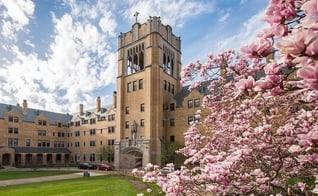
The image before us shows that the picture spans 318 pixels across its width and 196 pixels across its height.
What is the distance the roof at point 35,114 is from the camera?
49.8m

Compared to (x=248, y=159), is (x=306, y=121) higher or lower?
higher

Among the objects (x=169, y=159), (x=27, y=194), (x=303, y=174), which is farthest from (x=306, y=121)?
(x=169, y=159)

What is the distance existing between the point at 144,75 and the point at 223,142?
3030cm

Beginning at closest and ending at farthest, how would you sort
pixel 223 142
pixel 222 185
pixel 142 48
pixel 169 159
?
pixel 222 185, pixel 223 142, pixel 169 159, pixel 142 48

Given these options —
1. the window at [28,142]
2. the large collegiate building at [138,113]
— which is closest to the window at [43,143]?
the large collegiate building at [138,113]

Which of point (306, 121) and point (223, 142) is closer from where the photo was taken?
point (306, 121)

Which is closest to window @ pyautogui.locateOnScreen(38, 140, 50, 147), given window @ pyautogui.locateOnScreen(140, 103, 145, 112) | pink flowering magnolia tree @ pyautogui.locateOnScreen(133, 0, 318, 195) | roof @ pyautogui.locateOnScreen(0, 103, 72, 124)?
roof @ pyautogui.locateOnScreen(0, 103, 72, 124)

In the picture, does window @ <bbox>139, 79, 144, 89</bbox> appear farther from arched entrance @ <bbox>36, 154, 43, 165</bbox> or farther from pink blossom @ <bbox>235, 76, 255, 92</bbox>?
pink blossom @ <bbox>235, 76, 255, 92</bbox>

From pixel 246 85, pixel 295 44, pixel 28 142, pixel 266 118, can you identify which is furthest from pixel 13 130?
pixel 295 44

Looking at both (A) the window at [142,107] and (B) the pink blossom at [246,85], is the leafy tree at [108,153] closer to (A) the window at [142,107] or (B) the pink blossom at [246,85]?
(A) the window at [142,107]

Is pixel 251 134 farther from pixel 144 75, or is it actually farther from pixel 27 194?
pixel 144 75

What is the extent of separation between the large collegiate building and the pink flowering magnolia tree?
26981 mm

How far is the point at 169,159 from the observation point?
105 ft

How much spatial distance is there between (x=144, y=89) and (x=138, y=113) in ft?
11.7
